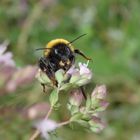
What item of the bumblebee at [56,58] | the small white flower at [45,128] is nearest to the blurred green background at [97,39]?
the small white flower at [45,128]

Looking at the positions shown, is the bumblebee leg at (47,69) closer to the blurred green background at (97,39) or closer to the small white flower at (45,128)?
the small white flower at (45,128)

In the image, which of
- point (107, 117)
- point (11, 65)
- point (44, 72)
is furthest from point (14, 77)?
point (107, 117)

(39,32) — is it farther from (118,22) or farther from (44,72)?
(44,72)

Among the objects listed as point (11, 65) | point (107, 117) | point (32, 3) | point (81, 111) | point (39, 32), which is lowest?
point (81, 111)

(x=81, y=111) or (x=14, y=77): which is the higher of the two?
(x=14, y=77)

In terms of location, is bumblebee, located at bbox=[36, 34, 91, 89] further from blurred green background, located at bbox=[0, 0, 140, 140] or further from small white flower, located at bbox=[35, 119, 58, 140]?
blurred green background, located at bbox=[0, 0, 140, 140]

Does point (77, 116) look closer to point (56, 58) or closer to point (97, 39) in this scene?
point (56, 58)
